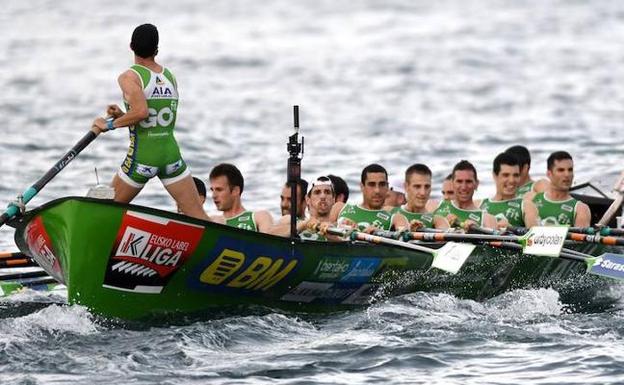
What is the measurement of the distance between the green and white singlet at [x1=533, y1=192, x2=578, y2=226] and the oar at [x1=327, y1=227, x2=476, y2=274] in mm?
3164

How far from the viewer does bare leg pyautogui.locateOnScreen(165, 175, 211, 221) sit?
555 inches

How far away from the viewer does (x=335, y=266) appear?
14.8 m

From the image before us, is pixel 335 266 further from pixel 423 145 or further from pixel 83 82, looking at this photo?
pixel 83 82

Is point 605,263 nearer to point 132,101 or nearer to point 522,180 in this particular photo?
point 522,180

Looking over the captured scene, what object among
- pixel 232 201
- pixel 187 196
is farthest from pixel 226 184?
pixel 187 196

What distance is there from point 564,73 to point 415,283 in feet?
106

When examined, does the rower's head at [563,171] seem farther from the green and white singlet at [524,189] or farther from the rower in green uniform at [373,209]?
the rower in green uniform at [373,209]

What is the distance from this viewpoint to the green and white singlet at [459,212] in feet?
56.8

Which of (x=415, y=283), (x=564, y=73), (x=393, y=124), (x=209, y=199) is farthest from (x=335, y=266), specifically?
(x=564, y=73)

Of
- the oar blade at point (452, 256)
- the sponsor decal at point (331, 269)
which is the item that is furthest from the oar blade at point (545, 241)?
the sponsor decal at point (331, 269)

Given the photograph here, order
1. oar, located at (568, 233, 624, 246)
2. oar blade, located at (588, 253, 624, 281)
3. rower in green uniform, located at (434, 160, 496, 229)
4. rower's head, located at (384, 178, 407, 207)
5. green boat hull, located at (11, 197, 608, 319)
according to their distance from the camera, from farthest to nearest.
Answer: rower's head, located at (384, 178, 407, 207) < rower in green uniform, located at (434, 160, 496, 229) < oar, located at (568, 233, 624, 246) < oar blade, located at (588, 253, 624, 281) < green boat hull, located at (11, 197, 608, 319)

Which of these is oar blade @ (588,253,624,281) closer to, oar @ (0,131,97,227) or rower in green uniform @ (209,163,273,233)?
rower in green uniform @ (209,163,273,233)

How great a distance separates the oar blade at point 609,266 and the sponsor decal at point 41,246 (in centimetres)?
530

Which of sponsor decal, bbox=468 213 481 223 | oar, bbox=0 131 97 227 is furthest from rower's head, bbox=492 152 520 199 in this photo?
oar, bbox=0 131 97 227
